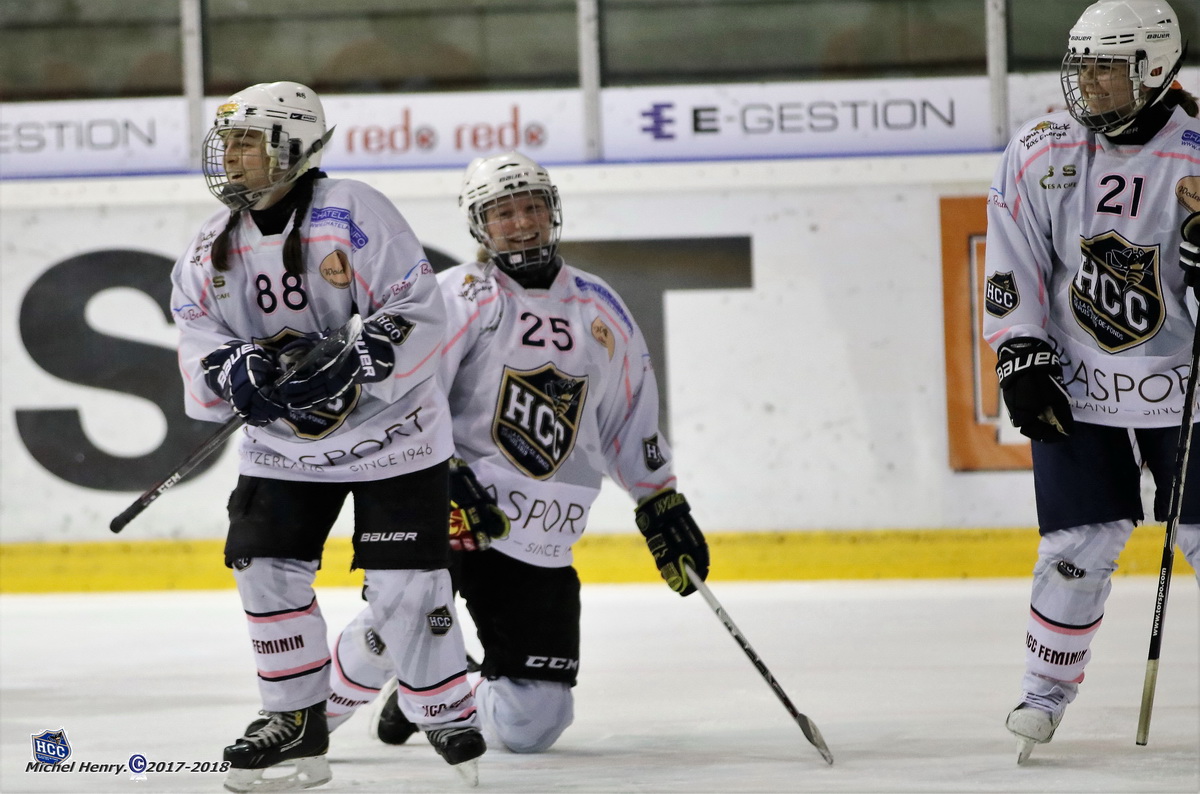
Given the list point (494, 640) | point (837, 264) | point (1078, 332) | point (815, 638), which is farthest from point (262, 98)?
point (837, 264)

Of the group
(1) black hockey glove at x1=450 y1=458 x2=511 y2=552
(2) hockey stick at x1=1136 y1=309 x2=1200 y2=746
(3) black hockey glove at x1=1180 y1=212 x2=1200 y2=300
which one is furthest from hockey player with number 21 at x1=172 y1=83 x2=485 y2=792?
(3) black hockey glove at x1=1180 y1=212 x2=1200 y2=300

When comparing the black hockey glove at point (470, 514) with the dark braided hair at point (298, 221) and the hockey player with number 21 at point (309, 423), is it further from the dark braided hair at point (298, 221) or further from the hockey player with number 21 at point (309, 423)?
the dark braided hair at point (298, 221)

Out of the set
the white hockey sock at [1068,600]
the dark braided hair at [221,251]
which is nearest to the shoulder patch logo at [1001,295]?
the white hockey sock at [1068,600]

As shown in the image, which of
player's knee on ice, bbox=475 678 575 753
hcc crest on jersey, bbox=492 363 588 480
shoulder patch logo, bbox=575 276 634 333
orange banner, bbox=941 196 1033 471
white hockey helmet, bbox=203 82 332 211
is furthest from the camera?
orange banner, bbox=941 196 1033 471

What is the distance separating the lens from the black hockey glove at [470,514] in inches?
117

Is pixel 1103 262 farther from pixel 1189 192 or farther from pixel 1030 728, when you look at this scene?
pixel 1030 728

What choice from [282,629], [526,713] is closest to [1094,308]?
[526,713]

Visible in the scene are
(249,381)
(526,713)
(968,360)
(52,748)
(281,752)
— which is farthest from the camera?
(968,360)

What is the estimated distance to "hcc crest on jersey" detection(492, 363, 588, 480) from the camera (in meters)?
3.07

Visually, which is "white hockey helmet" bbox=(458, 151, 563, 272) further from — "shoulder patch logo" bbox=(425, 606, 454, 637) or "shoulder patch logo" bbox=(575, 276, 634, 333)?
"shoulder patch logo" bbox=(425, 606, 454, 637)

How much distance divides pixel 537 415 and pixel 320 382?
2.28 feet

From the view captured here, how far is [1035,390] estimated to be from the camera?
104 inches

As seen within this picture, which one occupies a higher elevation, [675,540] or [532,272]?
[532,272]

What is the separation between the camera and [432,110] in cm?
596
